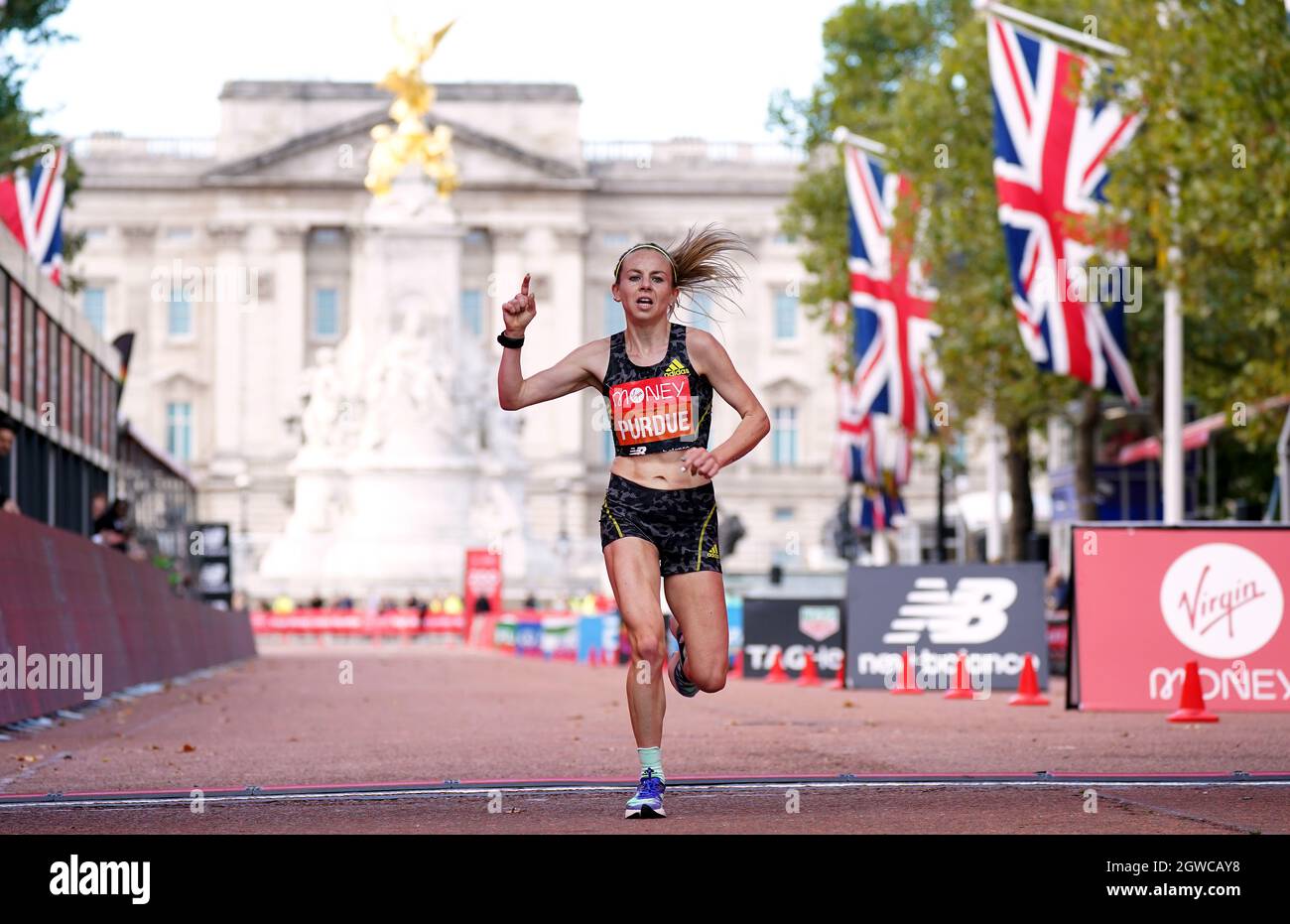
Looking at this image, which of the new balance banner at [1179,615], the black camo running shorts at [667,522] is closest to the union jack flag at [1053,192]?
the new balance banner at [1179,615]

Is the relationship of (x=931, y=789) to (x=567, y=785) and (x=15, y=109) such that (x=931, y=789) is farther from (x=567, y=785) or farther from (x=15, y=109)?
(x=15, y=109)

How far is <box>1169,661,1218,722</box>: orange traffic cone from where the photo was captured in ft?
53.9

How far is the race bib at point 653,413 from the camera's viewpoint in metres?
9.38

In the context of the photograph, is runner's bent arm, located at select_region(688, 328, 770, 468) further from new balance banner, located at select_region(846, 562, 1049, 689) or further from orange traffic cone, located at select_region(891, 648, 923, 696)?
orange traffic cone, located at select_region(891, 648, 923, 696)

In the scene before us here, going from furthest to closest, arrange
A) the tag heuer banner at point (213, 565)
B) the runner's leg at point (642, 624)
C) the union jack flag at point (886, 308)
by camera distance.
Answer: the tag heuer banner at point (213, 565) → the union jack flag at point (886, 308) → the runner's leg at point (642, 624)

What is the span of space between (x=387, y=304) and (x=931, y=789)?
199 feet

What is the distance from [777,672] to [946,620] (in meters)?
5.72

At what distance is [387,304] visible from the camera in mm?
69938

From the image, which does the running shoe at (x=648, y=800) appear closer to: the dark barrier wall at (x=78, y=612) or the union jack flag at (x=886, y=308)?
the dark barrier wall at (x=78, y=612)

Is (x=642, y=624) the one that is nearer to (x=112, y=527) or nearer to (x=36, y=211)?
(x=112, y=527)

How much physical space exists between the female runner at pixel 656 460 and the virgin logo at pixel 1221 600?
347 inches

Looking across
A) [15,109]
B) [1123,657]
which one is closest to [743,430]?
[1123,657]

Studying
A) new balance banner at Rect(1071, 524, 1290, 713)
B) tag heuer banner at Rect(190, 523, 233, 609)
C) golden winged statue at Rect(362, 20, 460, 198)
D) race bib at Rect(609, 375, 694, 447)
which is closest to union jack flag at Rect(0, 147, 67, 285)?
tag heuer banner at Rect(190, 523, 233, 609)

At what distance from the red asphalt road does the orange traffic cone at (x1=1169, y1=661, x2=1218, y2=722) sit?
0.15 meters
